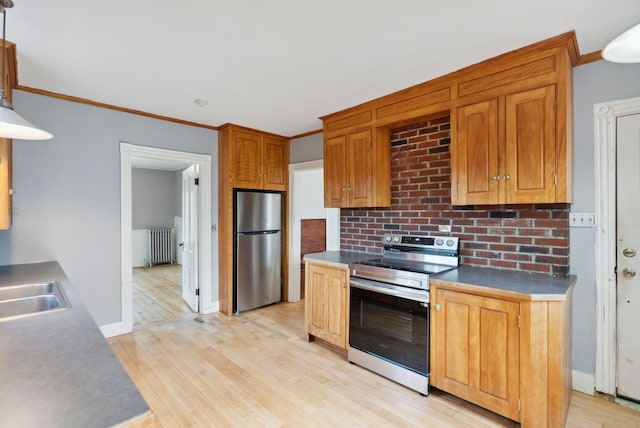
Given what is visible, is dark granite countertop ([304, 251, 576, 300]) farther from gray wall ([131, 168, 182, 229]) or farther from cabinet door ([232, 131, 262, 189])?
gray wall ([131, 168, 182, 229])

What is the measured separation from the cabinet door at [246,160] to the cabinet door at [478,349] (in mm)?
2809

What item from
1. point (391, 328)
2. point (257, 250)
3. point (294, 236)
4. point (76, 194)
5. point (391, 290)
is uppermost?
point (76, 194)

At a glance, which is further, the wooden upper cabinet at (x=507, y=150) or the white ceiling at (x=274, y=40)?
the wooden upper cabinet at (x=507, y=150)

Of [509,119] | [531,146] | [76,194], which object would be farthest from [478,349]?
[76,194]

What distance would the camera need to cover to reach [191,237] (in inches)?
163

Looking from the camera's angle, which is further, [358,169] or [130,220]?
[130,220]

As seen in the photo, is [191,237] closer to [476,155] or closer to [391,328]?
[391,328]

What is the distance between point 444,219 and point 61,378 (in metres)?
2.66

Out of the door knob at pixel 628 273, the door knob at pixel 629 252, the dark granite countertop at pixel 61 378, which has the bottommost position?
the dark granite countertop at pixel 61 378

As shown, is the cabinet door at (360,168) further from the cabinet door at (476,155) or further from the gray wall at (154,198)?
the gray wall at (154,198)

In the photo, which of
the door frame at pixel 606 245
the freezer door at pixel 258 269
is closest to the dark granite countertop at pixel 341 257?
the freezer door at pixel 258 269

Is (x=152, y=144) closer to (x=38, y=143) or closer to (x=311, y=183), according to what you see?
(x=38, y=143)

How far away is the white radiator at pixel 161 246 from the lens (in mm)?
7219

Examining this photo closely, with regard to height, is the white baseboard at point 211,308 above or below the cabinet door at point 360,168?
below
